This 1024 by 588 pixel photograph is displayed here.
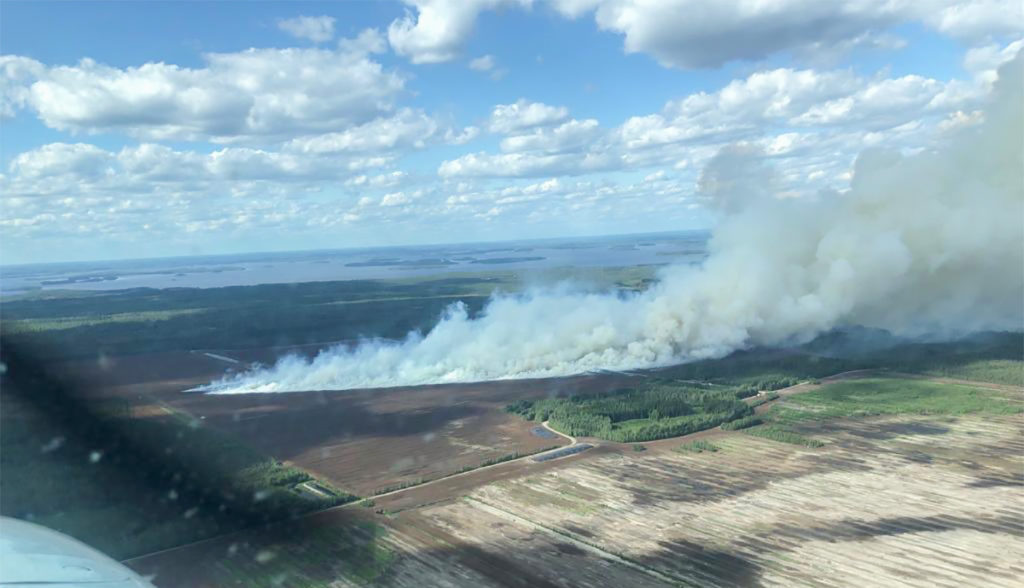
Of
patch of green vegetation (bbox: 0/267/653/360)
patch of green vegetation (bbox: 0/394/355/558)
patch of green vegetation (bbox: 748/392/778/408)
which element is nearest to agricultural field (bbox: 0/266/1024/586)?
patch of green vegetation (bbox: 0/394/355/558)

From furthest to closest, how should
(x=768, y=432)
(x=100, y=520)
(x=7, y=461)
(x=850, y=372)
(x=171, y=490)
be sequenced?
(x=850, y=372) → (x=768, y=432) → (x=171, y=490) → (x=100, y=520) → (x=7, y=461)

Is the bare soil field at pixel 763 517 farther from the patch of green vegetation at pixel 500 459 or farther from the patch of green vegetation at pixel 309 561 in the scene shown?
the patch of green vegetation at pixel 500 459

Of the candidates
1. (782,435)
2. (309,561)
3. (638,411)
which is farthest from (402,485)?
(782,435)

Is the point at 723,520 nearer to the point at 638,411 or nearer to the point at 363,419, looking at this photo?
the point at 638,411

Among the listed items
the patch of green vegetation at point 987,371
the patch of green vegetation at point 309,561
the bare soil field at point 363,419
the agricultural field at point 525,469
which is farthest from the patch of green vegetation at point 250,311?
the patch of green vegetation at point 987,371

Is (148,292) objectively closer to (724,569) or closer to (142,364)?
(142,364)

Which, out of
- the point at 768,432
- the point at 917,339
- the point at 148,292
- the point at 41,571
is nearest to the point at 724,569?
the point at 768,432
